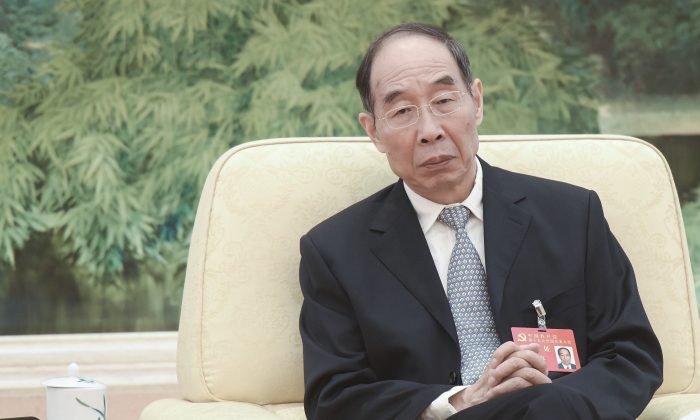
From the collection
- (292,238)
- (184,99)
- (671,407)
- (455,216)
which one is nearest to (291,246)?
(292,238)

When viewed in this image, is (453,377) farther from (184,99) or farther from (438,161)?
(184,99)

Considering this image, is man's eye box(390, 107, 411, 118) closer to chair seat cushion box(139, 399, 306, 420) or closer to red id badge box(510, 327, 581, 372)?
red id badge box(510, 327, 581, 372)

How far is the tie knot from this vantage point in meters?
2.72

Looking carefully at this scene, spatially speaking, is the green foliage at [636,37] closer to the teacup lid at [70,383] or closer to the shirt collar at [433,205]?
the shirt collar at [433,205]

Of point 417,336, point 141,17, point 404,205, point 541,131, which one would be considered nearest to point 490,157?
point 404,205

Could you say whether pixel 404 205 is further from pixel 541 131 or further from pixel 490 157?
pixel 541 131

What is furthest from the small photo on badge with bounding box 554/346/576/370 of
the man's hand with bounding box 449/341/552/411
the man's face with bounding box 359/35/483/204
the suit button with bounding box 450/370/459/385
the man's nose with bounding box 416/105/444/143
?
the man's nose with bounding box 416/105/444/143

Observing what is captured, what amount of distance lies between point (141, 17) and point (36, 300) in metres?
1.21

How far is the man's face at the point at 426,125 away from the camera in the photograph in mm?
2703

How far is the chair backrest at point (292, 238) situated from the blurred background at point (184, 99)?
1.46 m

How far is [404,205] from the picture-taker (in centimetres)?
276

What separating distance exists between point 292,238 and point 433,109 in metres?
0.51

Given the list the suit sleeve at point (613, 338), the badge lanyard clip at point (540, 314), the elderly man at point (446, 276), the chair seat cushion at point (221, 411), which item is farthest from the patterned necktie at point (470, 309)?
the chair seat cushion at point (221, 411)

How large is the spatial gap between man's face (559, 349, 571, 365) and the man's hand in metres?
0.15
